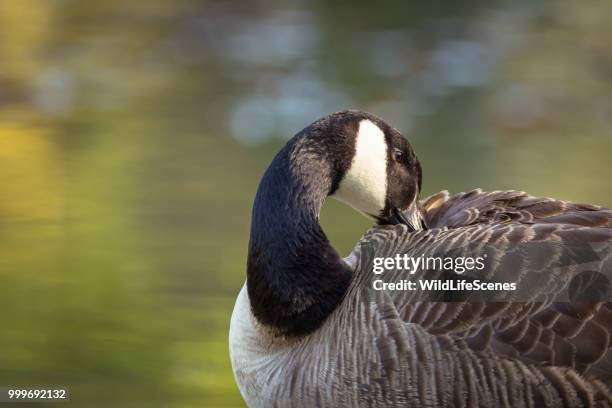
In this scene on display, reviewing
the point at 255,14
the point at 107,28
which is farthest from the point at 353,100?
the point at 107,28

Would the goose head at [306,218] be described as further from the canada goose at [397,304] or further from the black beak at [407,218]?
the black beak at [407,218]

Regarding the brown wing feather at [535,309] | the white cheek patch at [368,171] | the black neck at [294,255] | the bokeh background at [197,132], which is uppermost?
the bokeh background at [197,132]

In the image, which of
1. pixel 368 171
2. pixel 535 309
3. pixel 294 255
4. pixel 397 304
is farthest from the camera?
pixel 368 171

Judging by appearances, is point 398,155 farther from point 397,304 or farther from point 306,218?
point 397,304

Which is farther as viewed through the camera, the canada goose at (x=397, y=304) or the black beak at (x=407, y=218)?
the black beak at (x=407, y=218)

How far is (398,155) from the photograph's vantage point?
4.40 meters

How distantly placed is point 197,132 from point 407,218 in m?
Result: 3.96

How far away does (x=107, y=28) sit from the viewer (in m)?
10.5

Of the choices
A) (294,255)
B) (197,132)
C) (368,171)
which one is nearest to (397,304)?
(294,255)

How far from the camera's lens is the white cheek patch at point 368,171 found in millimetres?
4289

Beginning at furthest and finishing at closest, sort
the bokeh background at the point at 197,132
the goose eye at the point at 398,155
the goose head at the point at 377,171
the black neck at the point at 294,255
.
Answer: the bokeh background at the point at 197,132
the goose eye at the point at 398,155
the goose head at the point at 377,171
the black neck at the point at 294,255

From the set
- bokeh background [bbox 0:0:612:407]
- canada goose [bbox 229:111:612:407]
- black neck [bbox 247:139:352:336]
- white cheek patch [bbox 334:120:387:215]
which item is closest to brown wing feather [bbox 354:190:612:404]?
canada goose [bbox 229:111:612:407]

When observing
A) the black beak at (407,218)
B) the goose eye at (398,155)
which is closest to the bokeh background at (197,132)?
the black beak at (407,218)

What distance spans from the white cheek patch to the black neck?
0.50ft
